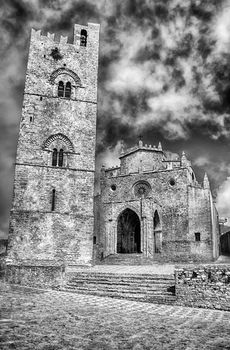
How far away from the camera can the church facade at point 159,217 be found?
29609 millimetres

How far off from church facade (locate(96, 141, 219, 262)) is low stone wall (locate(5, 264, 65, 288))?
13744 millimetres

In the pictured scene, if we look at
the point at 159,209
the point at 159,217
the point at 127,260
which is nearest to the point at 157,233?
the point at 159,217

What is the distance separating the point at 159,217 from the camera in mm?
31906

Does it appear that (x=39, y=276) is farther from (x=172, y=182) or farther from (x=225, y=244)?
(x=225, y=244)

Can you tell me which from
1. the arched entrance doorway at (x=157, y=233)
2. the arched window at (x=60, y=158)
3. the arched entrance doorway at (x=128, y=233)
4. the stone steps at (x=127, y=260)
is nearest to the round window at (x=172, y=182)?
the arched entrance doorway at (x=157, y=233)

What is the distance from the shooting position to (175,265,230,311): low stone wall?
10102mm

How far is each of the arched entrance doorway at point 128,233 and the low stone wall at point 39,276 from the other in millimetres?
16918

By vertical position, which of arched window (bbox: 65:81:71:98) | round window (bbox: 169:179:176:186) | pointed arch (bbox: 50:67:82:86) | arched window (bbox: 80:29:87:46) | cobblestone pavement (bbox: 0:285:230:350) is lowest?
cobblestone pavement (bbox: 0:285:230:350)

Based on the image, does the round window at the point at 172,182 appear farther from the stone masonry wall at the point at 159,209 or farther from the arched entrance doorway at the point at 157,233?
the arched entrance doorway at the point at 157,233

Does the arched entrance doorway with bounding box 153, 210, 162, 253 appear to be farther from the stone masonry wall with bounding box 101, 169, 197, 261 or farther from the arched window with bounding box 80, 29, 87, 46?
the arched window with bounding box 80, 29, 87, 46

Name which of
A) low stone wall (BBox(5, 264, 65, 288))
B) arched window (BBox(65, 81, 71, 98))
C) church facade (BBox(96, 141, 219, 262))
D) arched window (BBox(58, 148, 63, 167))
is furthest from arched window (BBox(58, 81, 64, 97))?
low stone wall (BBox(5, 264, 65, 288))

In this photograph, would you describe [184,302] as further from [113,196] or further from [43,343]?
[113,196]

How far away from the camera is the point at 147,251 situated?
90.1 feet

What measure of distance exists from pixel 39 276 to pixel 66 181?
325 inches
